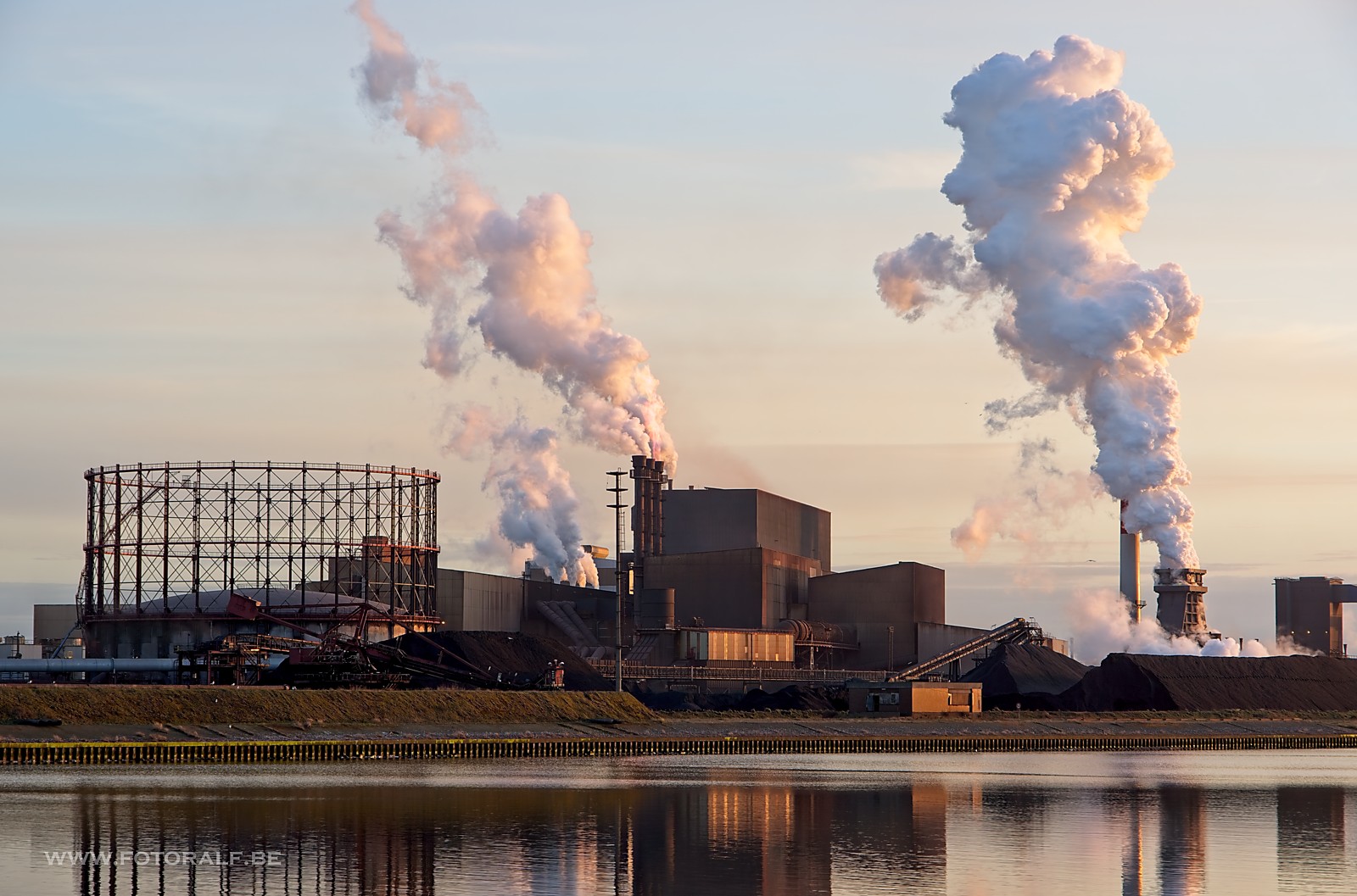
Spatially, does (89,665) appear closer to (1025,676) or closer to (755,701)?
(755,701)

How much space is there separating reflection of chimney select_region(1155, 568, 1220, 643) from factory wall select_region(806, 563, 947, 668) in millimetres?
21871

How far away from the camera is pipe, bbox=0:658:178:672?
12738cm

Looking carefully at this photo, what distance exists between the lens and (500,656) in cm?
12619

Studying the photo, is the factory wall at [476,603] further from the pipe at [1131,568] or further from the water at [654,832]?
the water at [654,832]

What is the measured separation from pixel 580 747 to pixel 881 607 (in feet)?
251

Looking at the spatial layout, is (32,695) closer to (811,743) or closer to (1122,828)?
(811,743)

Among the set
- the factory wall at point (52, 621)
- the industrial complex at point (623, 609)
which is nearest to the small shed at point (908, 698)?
the industrial complex at point (623, 609)

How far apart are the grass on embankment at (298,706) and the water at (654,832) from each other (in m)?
13.4

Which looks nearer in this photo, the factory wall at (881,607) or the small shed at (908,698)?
the small shed at (908,698)

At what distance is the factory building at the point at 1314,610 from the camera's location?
194 m

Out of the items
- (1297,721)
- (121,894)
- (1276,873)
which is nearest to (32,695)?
(121,894)

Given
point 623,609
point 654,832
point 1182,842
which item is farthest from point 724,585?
point 654,832

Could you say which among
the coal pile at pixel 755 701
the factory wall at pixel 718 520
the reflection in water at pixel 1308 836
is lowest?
the coal pile at pixel 755 701

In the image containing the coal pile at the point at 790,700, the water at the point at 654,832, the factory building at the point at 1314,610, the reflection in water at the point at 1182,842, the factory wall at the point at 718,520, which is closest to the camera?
the water at the point at 654,832
